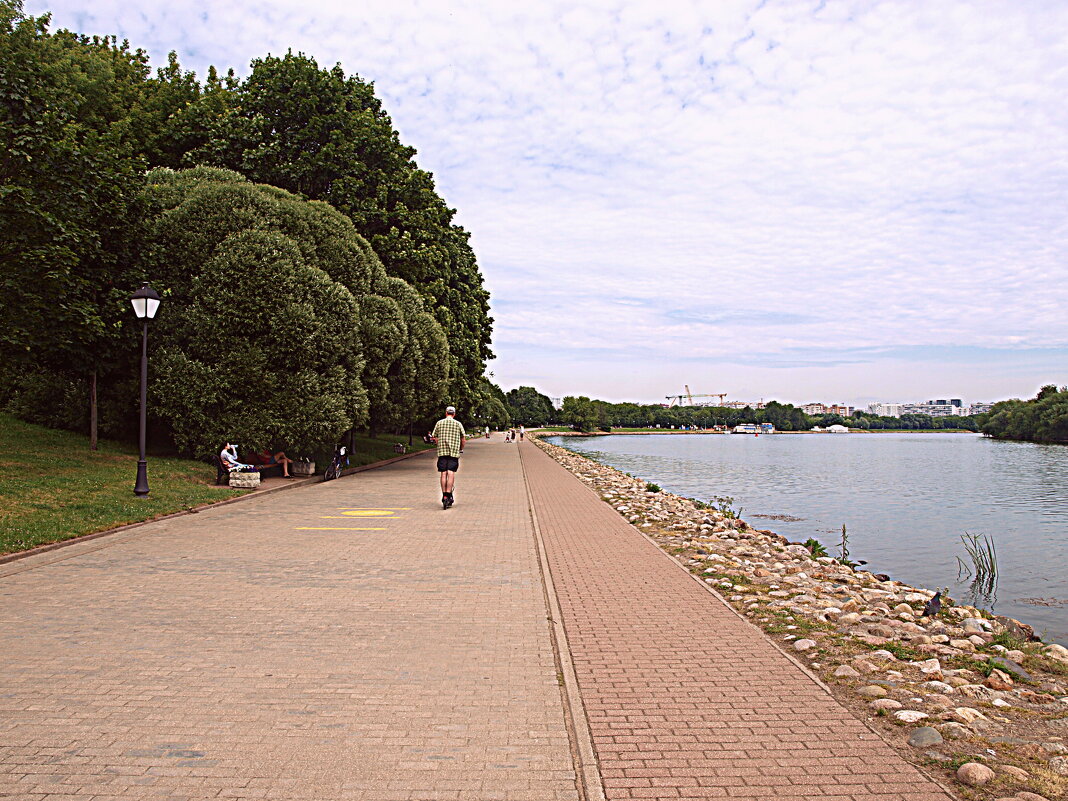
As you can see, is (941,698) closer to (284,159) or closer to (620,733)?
(620,733)

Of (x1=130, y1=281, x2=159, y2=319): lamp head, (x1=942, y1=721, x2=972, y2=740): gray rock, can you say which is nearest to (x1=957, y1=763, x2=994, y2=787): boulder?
(x1=942, y1=721, x2=972, y2=740): gray rock

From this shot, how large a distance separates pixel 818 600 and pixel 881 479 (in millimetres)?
28947

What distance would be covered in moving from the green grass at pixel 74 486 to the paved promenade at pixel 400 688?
60.3 inches

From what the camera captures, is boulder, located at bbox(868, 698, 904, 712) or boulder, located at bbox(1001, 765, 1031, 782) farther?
boulder, located at bbox(868, 698, 904, 712)

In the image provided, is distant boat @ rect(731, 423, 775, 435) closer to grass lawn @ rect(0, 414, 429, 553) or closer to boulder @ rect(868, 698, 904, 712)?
grass lawn @ rect(0, 414, 429, 553)

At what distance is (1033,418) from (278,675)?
101440 mm

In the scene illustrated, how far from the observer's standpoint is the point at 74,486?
13.8 m

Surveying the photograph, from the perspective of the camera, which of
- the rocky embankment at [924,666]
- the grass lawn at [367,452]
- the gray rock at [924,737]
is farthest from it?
the grass lawn at [367,452]

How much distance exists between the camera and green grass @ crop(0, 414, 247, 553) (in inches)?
421

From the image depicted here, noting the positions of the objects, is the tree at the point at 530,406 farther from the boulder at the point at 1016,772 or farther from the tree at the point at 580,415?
the boulder at the point at 1016,772

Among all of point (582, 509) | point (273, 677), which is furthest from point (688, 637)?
point (582, 509)

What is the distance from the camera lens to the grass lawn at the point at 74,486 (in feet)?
35.1

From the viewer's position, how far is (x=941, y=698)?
4.96 meters

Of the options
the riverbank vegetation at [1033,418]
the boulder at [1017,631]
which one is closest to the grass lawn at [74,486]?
the boulder at [1017,631]
